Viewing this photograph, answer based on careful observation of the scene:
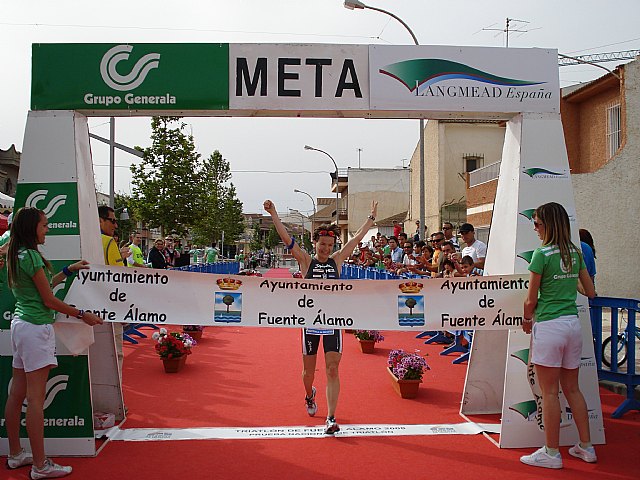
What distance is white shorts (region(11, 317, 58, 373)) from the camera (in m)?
4.65

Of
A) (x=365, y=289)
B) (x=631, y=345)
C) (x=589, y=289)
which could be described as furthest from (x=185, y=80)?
(x=631, y=345)

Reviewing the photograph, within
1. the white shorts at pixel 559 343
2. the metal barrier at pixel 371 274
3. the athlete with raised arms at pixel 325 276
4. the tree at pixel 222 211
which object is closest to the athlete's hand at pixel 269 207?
the athlete with raised arms at pixel 325 276

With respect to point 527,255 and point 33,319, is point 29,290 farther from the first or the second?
point 527,255

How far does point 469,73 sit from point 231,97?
7.32 feet

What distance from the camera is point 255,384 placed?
782 centimetres

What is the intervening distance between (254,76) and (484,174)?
825 inches

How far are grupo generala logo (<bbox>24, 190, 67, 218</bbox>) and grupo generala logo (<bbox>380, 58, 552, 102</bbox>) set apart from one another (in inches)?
124

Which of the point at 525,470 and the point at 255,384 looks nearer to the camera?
the point at 525,470

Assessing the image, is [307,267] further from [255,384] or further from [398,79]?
[255,384]

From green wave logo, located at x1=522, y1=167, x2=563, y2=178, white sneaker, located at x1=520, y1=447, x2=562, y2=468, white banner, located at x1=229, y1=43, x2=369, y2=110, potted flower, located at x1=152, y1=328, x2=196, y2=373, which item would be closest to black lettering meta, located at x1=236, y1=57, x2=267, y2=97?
white banner, located at x1=229, y1=43, x2=369, y2=110

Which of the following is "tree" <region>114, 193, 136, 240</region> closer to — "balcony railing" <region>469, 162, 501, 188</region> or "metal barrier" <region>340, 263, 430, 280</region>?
"metal barrier" <region>340, 263, 430, 280</region>

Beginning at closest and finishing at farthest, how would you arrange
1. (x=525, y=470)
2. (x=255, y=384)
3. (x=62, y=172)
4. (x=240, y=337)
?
(x=525, y=470), (x=62, y=172), (x=255, y=384), (x=240, y=337)

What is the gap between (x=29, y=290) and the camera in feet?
15.4

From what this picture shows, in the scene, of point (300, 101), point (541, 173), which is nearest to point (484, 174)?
point (541, 173)
